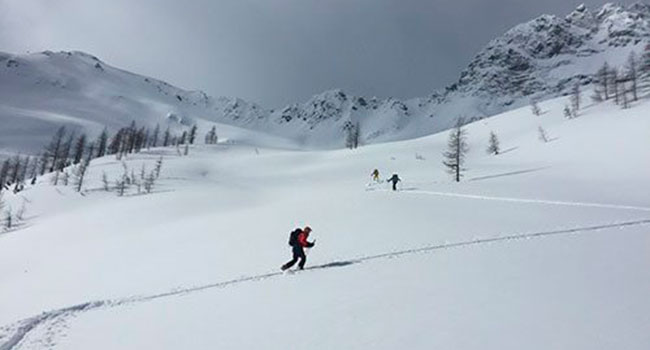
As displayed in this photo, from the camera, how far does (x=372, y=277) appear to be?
523 inches

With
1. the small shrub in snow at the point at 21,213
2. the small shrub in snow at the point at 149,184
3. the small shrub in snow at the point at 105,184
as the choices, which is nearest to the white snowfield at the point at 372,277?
the small shrub in snow at the point at 21,213

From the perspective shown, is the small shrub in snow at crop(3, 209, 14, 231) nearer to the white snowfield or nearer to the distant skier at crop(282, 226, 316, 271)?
the white snowfield

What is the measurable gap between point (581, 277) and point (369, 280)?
→ 577 centimetres

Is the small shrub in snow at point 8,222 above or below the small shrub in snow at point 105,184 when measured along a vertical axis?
below

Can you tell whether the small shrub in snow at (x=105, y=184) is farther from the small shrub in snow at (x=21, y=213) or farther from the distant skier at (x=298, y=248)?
the distant skier at (x=298, y=248)

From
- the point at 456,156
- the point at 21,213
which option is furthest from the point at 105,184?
the point at 456,156

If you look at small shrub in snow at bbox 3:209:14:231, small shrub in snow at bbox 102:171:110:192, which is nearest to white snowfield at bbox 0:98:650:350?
small shrub in snow at bbox 3:209:14:231

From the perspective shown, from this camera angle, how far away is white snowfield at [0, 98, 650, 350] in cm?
851

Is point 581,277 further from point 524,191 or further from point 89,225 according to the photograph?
point 89,225

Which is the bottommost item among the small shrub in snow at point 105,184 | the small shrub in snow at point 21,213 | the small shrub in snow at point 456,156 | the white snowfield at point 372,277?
the small shrub in snow at point 21,213

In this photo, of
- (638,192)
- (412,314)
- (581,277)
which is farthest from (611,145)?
(412,314)

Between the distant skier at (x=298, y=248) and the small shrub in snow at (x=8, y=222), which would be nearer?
the distant skier at (x=298, y=248)

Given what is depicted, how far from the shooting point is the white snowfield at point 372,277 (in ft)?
27.9

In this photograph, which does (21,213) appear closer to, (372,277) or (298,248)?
(298,248)
